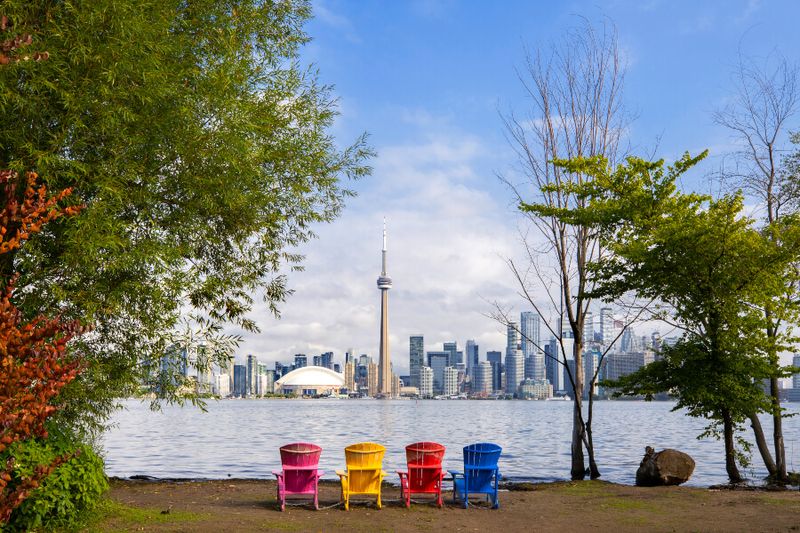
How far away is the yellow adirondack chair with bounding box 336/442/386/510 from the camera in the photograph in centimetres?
1391

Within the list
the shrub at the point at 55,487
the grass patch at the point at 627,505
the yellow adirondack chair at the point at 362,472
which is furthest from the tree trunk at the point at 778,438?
the shrub at the point at 55,487

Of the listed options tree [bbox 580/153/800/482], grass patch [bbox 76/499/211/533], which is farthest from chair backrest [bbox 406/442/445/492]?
tree [bbox 580/153/800/482]

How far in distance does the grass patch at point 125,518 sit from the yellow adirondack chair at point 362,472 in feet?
8.47

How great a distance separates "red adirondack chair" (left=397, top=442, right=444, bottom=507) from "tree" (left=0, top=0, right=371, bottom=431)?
4.30 meters

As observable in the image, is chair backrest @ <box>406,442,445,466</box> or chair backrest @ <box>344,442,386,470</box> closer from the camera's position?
chair backrest @ <box>344,442,386,470</box>

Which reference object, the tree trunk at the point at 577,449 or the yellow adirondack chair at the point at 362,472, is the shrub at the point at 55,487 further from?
the tree trunk at the point at 577,449

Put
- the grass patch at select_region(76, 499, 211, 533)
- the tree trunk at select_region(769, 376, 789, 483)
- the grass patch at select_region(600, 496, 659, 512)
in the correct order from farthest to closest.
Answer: the tree trunk at select_region(769, 376, 789, 483) < the grass patch at select_region(600, 496, 659, 512) < the grass patch at select_region(76, 499, 211, 533)

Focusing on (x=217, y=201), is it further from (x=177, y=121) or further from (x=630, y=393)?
(x=630, y=393)

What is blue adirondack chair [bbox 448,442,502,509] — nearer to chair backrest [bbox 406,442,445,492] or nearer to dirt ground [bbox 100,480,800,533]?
dirt ground [bbox 100,480,800,533]

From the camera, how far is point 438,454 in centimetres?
Result: 1438

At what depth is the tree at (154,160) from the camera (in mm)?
10766

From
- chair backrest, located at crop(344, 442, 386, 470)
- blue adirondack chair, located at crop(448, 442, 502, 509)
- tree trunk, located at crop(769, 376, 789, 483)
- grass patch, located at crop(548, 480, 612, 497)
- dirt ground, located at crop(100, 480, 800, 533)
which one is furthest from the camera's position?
tree trunk, located at crop(769, 376, 789, 483)

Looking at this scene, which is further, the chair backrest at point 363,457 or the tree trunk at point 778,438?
the tree trunk at point 778,438

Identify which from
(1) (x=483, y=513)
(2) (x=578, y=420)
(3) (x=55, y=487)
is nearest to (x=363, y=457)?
(1) (x=483, y=513)
